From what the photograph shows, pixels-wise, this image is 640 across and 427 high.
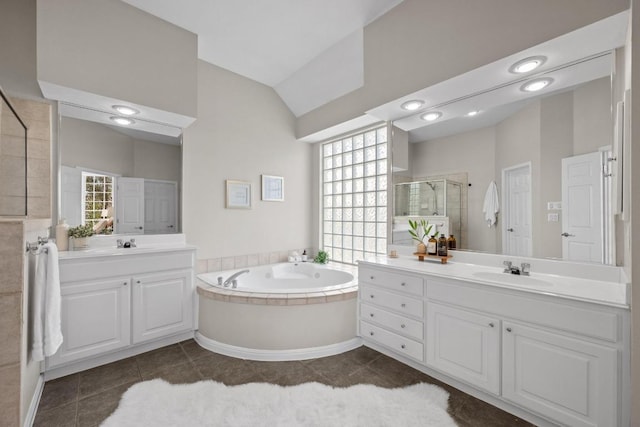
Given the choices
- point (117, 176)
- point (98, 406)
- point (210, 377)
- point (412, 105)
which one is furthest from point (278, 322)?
point (412, 105)

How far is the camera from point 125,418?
1668 mm

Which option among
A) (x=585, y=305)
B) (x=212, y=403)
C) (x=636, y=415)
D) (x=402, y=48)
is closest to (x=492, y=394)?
(x=636, y=415)

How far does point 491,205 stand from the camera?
7.40ft

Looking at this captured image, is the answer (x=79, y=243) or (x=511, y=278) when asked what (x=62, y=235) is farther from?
(x=511, y=278)

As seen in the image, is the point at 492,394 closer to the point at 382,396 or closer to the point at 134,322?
the point at 382,396

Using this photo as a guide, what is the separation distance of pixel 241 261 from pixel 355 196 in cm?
167

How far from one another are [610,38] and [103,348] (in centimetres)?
403

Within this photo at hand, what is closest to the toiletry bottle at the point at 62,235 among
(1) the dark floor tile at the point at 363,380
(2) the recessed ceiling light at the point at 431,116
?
(1) the dark floor tile at the point at 363,380

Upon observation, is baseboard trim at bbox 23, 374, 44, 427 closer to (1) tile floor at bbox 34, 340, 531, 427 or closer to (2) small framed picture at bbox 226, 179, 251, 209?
(1) tile floor at bbox 34, 340, 531, 427

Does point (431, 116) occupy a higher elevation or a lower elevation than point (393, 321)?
higher

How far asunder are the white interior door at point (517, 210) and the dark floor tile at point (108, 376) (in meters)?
2.98

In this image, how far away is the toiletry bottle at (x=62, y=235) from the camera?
7.73 ft

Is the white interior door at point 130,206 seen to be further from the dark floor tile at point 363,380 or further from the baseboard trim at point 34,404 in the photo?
the dark floor tile at point 363,380

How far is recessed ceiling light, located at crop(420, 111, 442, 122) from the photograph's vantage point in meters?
2.57
